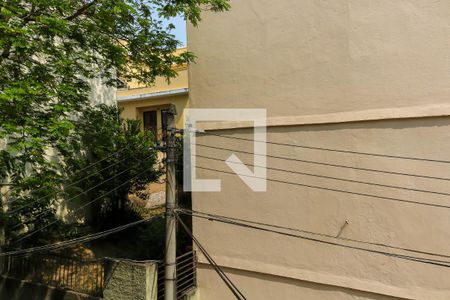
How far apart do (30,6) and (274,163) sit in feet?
→ 15.8

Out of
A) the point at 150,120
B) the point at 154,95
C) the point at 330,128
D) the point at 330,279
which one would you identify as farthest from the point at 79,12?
the point at 150,120

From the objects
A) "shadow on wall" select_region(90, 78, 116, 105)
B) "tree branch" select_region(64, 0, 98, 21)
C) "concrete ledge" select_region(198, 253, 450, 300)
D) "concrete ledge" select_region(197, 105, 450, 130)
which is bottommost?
"concrete ledge" select_region(198, 253, 450, 300)

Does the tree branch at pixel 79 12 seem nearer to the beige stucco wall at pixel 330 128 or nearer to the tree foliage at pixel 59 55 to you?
the tree foliage at pixel 59 55

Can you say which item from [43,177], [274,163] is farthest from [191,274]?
[43,177]

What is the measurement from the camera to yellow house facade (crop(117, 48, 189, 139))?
14.8 m

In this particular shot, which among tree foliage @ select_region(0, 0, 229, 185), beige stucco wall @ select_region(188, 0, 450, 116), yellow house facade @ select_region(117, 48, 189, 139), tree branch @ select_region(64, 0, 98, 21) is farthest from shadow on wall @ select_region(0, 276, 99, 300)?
yellow house facade @ select_region(117, 48, 189, 139)

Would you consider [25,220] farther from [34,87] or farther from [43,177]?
[34,87]

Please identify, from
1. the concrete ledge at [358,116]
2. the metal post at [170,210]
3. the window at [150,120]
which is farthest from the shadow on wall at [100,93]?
the metal post at [170,210]

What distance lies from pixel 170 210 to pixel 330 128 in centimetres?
296

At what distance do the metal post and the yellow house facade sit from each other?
9559 mm

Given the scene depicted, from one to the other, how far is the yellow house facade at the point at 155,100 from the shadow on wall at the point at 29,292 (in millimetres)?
7520

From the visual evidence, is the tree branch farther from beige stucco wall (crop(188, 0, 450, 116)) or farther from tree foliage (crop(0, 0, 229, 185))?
beige stucco wall (crop(188, 0, 450, 116))

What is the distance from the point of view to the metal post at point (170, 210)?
469 centimetres

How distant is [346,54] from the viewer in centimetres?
567
